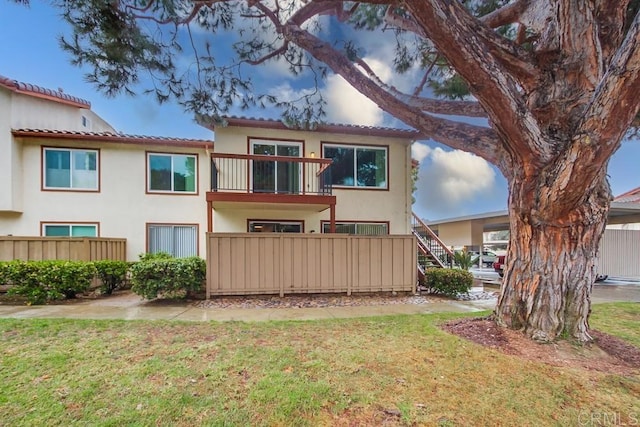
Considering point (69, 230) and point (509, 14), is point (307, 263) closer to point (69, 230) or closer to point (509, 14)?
point (509, 14)

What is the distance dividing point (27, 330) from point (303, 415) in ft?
16.2

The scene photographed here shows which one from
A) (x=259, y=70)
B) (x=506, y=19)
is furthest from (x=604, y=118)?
(x=259, y=70)

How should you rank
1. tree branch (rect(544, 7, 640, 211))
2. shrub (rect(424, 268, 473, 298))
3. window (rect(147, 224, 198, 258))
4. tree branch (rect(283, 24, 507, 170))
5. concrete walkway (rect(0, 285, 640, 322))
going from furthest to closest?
1. window (rect(147, 224, 198, 258))
2. shrub (rect(424, 268, 473, 298))
3. concrete walkway (rect(0, 285, 640, 322))
4. tree branch (rect(283, 24, 507, 170))
5. tree branch (rect(544, 7, 640, 211))

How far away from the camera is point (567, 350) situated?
4.20 meters

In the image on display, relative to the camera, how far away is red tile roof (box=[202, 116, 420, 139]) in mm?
10484

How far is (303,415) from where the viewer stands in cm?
272

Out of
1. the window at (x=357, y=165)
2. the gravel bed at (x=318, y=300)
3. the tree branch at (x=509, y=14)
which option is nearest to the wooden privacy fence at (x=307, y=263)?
the gravel bed at (x=318, y=300)

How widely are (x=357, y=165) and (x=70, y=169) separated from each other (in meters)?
9.99

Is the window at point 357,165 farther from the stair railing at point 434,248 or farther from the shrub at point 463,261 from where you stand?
the shrub at point 463,261

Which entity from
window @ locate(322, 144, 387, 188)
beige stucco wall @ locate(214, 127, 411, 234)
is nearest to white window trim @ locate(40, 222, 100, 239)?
beige stucco wall @ locate(214, 127, 411, 234)

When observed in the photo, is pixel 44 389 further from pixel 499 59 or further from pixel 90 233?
pixel 90 233

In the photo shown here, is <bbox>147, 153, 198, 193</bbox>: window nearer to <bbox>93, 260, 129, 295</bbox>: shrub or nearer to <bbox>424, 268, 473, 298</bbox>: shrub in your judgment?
<bbox>93, 260, 129, 295</bbox>: shrub

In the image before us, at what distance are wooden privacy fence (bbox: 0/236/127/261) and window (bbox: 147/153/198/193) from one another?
272cm

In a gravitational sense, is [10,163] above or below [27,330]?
above
